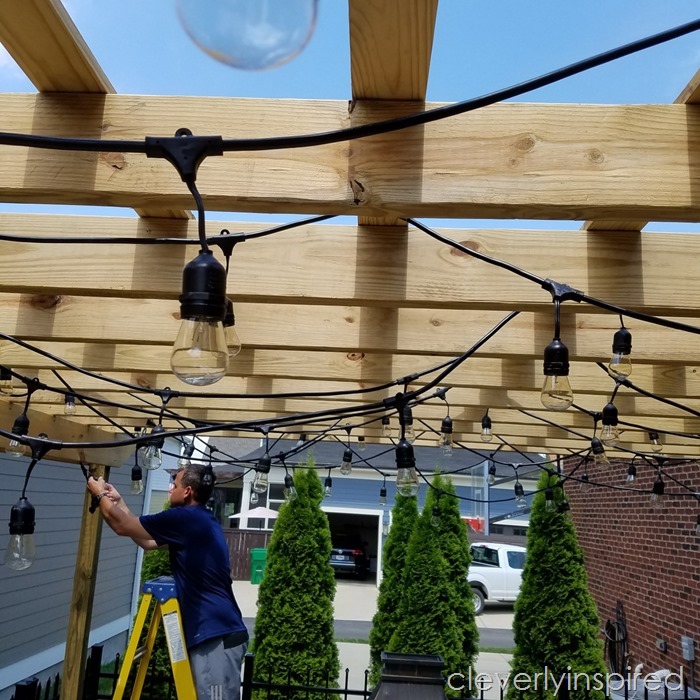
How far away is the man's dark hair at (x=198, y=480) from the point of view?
4.19 metres

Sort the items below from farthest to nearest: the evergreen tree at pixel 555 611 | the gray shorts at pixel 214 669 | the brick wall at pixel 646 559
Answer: the evergreen tree at pixel 555 611
the brick wall at pixel 646 559
the gray shorts at pixel 214 669

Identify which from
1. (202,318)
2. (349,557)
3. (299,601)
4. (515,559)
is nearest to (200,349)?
(202,318)

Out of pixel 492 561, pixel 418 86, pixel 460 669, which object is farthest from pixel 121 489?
pixel 492 561

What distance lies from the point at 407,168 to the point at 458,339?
64.8 inches

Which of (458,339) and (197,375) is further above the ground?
(458,339)

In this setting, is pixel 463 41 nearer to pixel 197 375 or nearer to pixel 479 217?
pixel 479 217

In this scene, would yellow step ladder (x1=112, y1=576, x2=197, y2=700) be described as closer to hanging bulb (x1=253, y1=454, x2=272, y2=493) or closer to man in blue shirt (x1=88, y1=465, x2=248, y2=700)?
man in blue shirt (x1=88, y1=465, x2=248, y2=700)

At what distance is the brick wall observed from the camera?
6.79 metres

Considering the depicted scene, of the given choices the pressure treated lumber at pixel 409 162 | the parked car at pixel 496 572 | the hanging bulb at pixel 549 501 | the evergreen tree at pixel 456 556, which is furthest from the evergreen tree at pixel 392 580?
the parked car at pixel 496 572

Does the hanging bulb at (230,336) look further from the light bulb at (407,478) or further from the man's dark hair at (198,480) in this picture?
the man's dark hair at (198,480)

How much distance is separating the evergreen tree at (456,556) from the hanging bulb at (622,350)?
5859 mm

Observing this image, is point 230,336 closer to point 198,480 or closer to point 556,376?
point 556,376

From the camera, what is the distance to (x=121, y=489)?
32.0ft

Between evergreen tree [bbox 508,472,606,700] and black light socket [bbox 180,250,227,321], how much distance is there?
21.4ft
